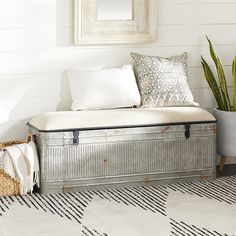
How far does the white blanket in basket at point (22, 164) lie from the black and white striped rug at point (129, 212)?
103 millimetres

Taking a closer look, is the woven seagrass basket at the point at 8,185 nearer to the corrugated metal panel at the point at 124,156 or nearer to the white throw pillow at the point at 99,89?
the corrugated metal panel at the point at 124,156

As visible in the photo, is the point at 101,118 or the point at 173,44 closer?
the point at 101,118

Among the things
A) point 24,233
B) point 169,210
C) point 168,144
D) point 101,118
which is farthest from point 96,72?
point 24,233

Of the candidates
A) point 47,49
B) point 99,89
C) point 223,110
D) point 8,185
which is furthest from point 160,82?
point 8,185

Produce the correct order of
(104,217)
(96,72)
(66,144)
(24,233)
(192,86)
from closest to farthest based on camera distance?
(24,233) → (104,217) → (66,144) → (96,72) → (192,86)

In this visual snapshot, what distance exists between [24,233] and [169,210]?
992mm

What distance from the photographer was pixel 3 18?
495 cm

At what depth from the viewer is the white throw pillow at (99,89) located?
508cm

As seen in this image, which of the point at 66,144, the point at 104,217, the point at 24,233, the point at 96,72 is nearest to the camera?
the point at 24,233

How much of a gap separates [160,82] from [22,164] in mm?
1238

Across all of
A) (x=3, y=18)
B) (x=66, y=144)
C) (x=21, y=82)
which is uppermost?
(x=3, y=18)

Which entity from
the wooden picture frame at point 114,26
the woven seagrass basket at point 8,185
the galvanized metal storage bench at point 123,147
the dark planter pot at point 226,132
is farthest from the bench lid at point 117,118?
the wooden picture frame at point 114,26

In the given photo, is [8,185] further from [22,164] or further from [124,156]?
[124,156]

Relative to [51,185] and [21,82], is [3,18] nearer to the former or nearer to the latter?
[21,82]
